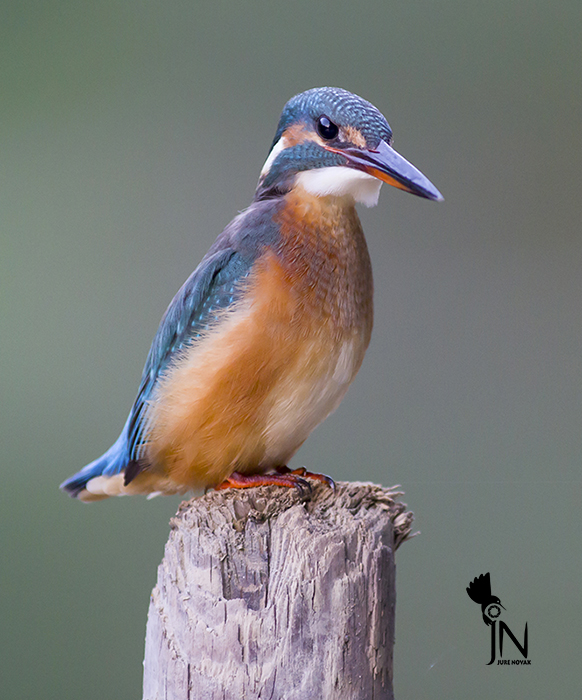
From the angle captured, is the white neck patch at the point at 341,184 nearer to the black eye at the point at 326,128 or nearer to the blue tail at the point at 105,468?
the black eye at the point at 326,128

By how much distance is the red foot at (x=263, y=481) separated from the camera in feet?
5.64

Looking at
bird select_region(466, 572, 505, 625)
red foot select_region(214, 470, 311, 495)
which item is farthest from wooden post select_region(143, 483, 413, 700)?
bird select_region(466, 572, 505, 625)

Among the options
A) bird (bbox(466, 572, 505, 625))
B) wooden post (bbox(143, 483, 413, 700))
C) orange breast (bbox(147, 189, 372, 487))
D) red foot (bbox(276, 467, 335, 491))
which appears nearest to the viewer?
wooden post (bbox(143, 483, 413, 700))

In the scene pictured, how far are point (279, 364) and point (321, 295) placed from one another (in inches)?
6.9

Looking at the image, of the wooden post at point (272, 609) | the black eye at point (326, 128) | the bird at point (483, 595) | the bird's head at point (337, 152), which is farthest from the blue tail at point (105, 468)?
the bird at point (483, 595)

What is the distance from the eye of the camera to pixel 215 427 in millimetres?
1700

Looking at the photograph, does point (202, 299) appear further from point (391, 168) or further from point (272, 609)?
point (272, 609)

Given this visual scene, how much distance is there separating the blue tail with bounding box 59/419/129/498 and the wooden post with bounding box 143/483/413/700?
14.1 inches

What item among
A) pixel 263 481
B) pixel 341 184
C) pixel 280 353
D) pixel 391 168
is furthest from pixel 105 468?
pixel 391 168

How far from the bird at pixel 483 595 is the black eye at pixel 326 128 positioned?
132cm

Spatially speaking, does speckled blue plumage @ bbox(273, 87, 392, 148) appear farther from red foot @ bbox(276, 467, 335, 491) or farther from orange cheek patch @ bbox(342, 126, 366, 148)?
red foot @ bbox(276, 467, 335, 491)

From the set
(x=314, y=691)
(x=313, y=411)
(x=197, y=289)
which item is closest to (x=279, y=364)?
(x=313, y=411)

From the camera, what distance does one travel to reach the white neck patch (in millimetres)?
1579

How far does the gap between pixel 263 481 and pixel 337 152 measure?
2.45 ft
